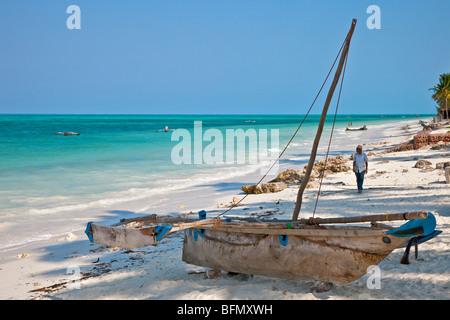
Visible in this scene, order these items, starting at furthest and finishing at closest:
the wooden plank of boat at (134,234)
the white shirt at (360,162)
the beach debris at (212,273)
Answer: the white shirt at (360,162)
the beach debris at (212,273)
the wooden plank of boat at (134,234)

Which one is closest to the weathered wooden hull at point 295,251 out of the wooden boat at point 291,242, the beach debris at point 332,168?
the wooden boat at point 291,242

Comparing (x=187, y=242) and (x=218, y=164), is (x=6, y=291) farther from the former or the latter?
(x=218, y=164)

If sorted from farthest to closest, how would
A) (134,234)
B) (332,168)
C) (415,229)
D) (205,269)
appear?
(332,168), (205,269), (134,234), (415,229)

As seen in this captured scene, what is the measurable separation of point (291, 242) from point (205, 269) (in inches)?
67.5

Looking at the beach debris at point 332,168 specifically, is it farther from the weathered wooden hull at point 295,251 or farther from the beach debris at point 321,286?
the beach debris at point 321,286

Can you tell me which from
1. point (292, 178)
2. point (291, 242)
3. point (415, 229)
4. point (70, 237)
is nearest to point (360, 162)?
point (292, 178)

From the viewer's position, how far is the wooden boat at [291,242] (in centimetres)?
454

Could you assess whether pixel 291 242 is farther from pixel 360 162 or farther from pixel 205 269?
pixel 360 162

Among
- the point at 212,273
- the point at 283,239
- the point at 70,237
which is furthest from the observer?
the point at 70,237

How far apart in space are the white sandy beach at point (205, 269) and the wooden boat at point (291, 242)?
0.92 feet

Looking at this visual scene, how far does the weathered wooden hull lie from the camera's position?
4.61 metres

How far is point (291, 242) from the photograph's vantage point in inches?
201

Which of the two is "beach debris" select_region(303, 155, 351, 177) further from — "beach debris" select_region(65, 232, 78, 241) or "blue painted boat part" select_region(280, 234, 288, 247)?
"blue painted boat part" select_region(280, 234, 288, 247)
